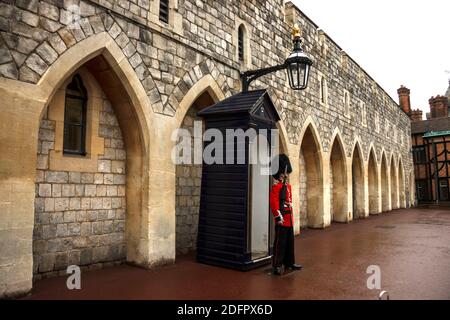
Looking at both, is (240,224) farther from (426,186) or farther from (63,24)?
(426,186)

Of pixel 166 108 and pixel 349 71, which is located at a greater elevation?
pixel 349 71

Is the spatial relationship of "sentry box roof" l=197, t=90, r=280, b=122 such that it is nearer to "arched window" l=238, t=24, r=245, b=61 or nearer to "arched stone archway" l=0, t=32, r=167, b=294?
"arched stone archway" l=0, t=32, r=167, b=294

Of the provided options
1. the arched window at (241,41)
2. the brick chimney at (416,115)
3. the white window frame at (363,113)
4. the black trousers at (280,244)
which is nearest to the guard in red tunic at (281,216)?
the black trousers at (280,244)

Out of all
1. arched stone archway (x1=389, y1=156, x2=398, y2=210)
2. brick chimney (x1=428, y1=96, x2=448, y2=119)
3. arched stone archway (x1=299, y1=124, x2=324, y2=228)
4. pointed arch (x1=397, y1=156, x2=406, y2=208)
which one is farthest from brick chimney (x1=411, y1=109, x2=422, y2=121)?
arched stone archway (x1=299, y1=124, x2=324, y2=228)

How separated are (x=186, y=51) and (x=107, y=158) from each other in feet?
7.66

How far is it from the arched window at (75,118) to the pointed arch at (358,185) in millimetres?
11994

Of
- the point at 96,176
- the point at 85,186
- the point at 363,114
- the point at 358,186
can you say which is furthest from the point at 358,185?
the point at 85,186

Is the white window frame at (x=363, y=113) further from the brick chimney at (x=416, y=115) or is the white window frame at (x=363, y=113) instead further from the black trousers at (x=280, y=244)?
the brick chimney at (x=416, y=115)

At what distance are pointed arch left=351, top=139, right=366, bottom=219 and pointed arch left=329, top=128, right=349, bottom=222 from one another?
1.96 metres

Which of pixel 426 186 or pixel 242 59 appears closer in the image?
pixel 242 59

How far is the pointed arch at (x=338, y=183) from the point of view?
42.8 feet
